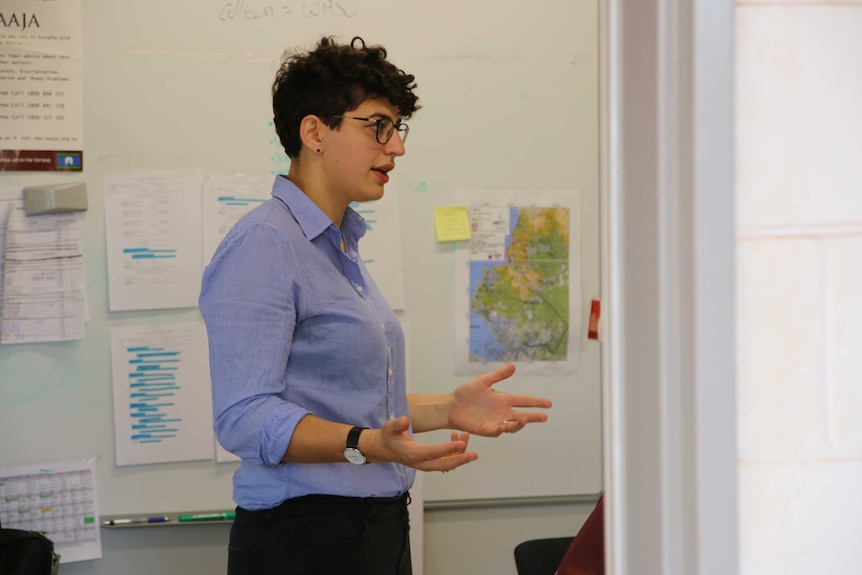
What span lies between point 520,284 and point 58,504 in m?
1.43

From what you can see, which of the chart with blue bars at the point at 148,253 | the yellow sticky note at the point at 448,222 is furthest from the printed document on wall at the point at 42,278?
the yellow sticky note at the point at 448,222

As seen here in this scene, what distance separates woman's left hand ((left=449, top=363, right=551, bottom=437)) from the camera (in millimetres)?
1528

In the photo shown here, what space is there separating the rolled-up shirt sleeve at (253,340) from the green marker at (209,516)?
3.92ft

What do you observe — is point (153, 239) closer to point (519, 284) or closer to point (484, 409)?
point (519, 284)

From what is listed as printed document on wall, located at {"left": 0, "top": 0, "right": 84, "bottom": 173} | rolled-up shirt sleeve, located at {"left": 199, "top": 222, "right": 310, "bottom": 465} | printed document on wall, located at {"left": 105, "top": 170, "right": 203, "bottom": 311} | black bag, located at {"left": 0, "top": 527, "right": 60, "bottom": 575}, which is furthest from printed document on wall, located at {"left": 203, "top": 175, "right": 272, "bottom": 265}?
rolled-up shirt sleeve, located at {"left": 199, "top": 222, "right": 310, "bottom": 465}

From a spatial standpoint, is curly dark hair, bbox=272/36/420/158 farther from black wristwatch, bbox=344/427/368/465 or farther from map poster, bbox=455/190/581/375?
map poster, bbox=455/190/581/375

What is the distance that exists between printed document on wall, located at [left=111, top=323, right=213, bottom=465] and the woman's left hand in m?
1.12

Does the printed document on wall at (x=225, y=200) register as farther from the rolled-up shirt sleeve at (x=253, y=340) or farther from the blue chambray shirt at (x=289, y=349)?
the rolled-up shirt sleeve at (x=253, y=340)

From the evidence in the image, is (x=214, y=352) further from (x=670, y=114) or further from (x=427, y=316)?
(x=427, y=316)

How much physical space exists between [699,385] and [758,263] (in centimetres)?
9

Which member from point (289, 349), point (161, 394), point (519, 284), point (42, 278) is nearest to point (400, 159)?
point (519, 284)

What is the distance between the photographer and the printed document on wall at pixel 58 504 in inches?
98.3

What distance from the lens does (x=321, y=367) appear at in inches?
58.6

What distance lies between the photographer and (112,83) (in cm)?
253
